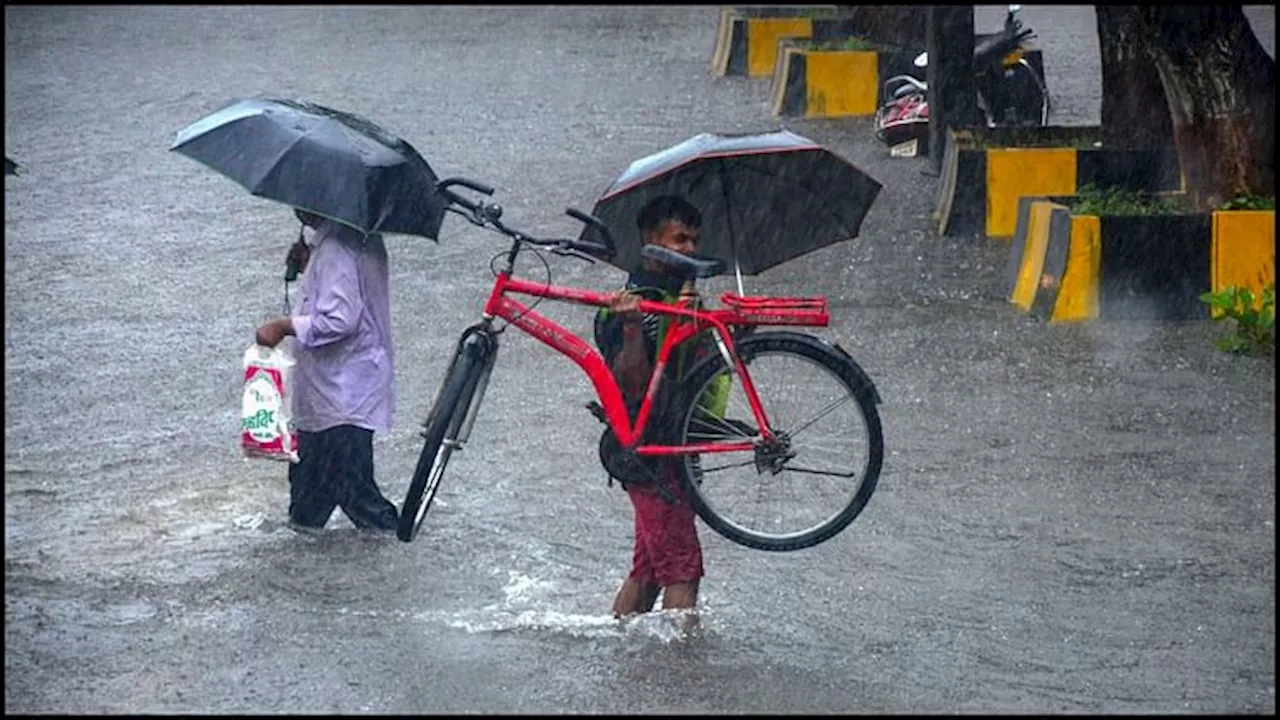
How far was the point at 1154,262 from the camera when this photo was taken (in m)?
10.5

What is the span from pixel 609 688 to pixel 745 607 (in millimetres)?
971

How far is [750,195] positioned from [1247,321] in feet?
13.5

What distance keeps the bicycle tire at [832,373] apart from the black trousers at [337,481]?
5.04 ft

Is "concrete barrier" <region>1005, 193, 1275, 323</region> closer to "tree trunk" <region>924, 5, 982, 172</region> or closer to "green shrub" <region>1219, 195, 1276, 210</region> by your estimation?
"green shrub" <region>1219, 195, 1276, 210</region>

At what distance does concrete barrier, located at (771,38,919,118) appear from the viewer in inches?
656

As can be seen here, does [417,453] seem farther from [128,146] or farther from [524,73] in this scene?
[524,73]

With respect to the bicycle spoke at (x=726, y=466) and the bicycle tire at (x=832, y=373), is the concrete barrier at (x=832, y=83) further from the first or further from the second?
the bicycle tire at (x=832, y=373)

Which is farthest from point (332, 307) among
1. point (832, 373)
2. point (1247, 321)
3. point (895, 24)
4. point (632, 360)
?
point (895, 24)

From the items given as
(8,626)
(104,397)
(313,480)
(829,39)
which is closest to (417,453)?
(313,480)

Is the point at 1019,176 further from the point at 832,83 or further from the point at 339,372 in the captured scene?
the point at 339,372

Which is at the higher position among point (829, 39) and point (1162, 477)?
point (829, 39)

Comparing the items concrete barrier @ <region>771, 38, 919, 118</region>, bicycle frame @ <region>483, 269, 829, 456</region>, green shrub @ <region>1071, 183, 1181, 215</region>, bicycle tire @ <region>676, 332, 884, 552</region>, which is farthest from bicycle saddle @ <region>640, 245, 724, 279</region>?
concrete barrier @ <region>771, 38, 919, 118</region>

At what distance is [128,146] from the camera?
15305 millimetres

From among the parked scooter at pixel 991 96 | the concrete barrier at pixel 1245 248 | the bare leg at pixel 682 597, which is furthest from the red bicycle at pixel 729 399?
the parked scooter at pixel 991 96
